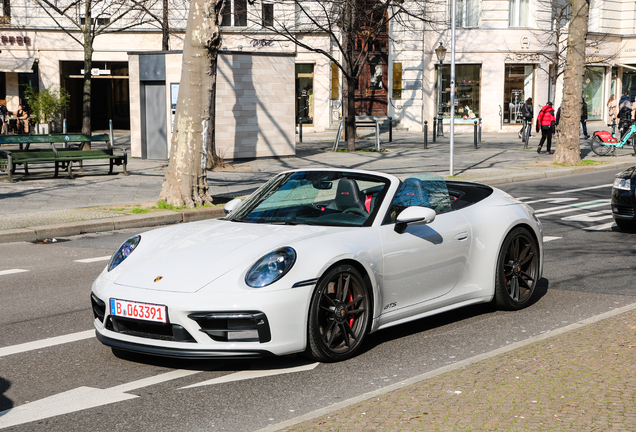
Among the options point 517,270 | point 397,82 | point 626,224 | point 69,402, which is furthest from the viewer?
point 397,82

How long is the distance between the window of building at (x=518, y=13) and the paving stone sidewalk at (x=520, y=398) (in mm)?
37731

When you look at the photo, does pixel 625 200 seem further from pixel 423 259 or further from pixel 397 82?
pixel 397 82

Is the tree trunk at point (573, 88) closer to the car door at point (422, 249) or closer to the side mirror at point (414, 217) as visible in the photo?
the car door at point (422, 249)

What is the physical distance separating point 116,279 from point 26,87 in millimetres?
36408

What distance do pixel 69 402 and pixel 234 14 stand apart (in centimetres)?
3751

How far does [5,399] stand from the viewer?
4.76 meters

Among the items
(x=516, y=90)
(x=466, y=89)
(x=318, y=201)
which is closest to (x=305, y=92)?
(x=466, y=89)

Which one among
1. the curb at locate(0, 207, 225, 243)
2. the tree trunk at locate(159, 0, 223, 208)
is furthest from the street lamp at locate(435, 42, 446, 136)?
the curb at locate(0, 207, 225, 243)

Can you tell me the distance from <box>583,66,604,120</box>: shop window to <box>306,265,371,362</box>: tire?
41138mm

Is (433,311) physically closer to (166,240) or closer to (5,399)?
(166,240)

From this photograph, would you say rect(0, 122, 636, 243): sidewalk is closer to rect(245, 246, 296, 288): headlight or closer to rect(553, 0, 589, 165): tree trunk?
rect(553, 0, 589, 165): tree trunk

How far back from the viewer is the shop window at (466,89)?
4066 centimetres

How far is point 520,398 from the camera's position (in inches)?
169

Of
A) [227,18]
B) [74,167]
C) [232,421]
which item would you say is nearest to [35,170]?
[74,167]
